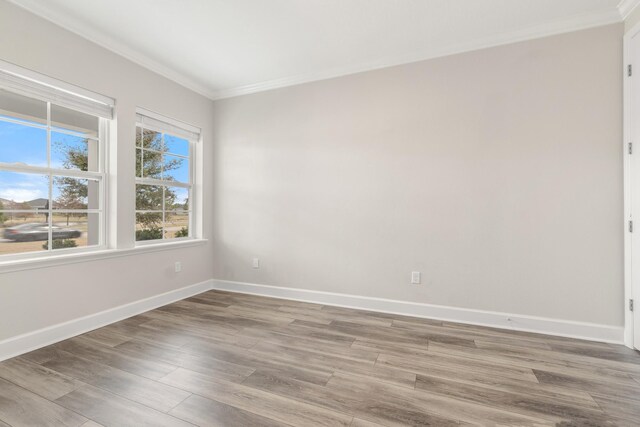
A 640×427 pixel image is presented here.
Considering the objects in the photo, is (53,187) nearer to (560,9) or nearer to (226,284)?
(226,284)

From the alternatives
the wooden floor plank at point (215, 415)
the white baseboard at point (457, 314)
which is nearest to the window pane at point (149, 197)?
the white baseboard at point (457, 314)

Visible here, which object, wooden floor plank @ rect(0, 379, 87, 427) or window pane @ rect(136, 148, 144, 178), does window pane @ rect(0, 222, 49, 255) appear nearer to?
window pane @ rect(136, 148, 144, 178)

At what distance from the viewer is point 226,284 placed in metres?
3.99

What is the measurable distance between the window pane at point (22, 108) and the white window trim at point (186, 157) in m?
0.80

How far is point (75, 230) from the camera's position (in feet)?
8.84

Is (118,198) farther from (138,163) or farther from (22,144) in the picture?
(22,144)

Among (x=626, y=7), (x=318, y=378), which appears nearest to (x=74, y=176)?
(x=318, y=378)

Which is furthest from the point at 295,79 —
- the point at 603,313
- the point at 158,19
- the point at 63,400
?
the point at 603,313

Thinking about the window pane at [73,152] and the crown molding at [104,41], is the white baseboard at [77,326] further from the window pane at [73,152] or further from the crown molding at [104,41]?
the crown molding at [104,41]

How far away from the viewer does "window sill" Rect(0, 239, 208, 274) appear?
2191 millimetres

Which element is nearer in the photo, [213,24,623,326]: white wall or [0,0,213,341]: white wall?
[0,0,213,341]: white wall

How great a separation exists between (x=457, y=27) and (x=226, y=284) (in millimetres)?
3972

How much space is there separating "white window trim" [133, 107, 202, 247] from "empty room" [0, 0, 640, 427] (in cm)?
5

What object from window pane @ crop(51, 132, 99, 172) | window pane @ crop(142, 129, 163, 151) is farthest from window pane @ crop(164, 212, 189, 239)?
window pane @ crop(51, 132, 99, 172)
